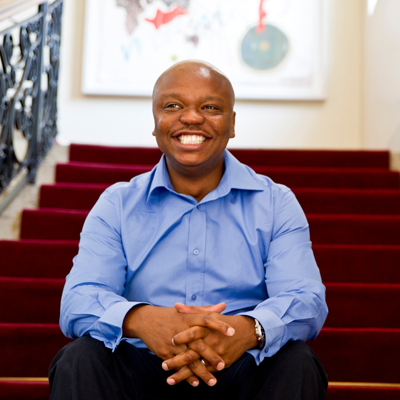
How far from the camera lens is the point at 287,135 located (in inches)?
192

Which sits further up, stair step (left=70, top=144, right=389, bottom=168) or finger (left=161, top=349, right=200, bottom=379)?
stair step (left=70, top=144, right=389, bottom=168)

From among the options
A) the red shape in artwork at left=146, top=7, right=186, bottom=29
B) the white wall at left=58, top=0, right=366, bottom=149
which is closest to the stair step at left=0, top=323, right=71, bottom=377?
the white wall at left=58, top=0, right=366, bottom=149

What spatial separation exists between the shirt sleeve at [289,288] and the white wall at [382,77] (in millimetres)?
2295

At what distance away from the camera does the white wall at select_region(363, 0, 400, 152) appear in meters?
3.74

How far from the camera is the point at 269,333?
131 centimetres

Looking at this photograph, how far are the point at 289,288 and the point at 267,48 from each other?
151 inches

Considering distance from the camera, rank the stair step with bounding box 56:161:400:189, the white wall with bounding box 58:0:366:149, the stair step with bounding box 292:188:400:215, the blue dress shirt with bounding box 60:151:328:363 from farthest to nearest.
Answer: the white wall with bounding box 58:0:366:149
the stair step with bounding box 56:161:400:189
the stair step with bounding box 292:188:400:215
the blue dress shirt with bounding box 60:151:328:363

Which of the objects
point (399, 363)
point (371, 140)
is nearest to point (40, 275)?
point (399, 363)

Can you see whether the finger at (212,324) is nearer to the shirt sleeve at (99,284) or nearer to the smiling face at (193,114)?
the shirt sleeve at (99,284)

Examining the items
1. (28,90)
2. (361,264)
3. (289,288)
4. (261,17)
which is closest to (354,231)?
(361,264)

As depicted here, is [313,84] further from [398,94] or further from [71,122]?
[71,122]

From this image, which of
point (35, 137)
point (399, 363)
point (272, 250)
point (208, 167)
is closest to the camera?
point (272, 250)

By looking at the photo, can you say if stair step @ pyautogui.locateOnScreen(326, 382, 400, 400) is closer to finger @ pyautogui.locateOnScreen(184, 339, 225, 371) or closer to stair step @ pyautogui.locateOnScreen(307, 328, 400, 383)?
stair step @ pyautogui.locateOnScreen(307, 328, 400, 383)

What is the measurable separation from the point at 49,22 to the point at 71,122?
133 cm
